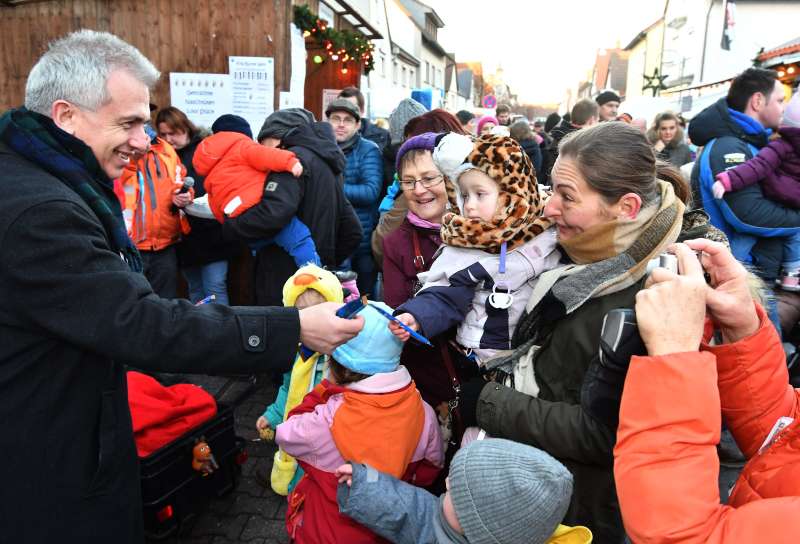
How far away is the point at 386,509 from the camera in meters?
1.88

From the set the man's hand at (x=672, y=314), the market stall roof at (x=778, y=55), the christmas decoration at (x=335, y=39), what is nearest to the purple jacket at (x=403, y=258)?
the man's hand at (x=672, y=314)

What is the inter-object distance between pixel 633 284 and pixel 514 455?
0.63 m

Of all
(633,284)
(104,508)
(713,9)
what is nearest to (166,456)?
(104,508)

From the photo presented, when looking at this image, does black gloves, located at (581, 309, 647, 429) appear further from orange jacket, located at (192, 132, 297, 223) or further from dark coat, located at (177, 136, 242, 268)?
dark coat, located at (177, 136, 242, 268)

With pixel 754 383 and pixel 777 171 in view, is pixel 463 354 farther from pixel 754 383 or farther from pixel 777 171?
pixel 777 171

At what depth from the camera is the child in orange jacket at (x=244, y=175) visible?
12.0 ft

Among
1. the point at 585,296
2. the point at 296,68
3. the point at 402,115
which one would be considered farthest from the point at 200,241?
the point at 585,296

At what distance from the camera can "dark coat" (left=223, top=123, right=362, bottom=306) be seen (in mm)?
3631

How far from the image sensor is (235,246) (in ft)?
16.8

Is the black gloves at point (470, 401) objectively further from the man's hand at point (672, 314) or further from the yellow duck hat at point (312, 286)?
the yellow duck hat at point (312, 286)

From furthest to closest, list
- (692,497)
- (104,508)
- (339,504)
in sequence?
(339,504) → (104,508) → (692,497)

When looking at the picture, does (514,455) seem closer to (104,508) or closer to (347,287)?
(104,508)

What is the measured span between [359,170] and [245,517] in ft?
10.3

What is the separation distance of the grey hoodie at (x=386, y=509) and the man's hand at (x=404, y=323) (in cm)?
50
